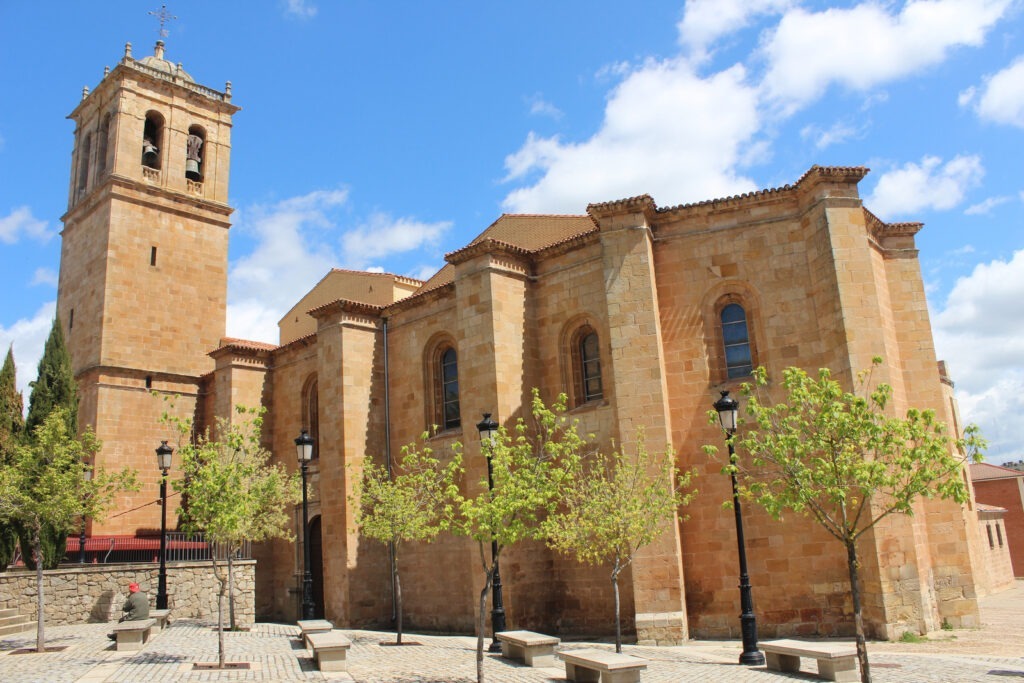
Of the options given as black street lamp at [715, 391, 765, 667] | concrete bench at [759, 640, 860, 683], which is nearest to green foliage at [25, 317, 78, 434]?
black street lamp at [715, 391, 765, 667]

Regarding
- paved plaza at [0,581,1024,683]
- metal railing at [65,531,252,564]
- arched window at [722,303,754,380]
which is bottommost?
paved plaza at [0,581,1024,683]

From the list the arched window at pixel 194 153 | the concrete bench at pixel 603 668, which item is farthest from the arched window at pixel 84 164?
the concrete bench at pixel 603 668

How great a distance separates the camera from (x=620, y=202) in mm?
17000

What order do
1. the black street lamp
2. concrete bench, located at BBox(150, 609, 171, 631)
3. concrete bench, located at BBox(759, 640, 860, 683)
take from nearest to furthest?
concrete bench, located at BBox(759, 640, 860, 683) → the black street lamp → concrete bench, located at BBox(150, 609, 171, 631)

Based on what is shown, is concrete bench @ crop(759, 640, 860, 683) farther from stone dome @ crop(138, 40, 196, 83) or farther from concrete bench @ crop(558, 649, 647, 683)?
stone dome @ crop(138, 40, 196, 83)

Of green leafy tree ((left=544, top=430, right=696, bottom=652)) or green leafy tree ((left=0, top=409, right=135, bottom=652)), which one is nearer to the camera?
→ green leafy tree ((left=544, top=430, right=696, bottom=652))

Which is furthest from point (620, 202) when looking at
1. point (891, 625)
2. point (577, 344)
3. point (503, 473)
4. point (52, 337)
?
point (52, 337)

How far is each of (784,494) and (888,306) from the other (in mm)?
9279

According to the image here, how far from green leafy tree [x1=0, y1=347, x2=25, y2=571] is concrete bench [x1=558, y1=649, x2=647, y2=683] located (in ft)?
51.0

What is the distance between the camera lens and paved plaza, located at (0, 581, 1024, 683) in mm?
10953

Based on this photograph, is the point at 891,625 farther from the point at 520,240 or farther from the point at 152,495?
the point at 152,495

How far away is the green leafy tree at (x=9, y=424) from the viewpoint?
2016 cm

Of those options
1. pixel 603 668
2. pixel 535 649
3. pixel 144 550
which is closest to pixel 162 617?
pixel 144 550

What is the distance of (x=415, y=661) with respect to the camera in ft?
43.2
